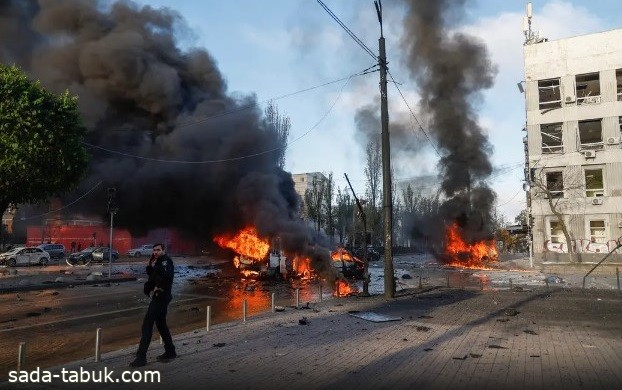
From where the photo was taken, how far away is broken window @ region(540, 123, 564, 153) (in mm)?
27766

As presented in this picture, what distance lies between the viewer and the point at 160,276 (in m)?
5.72

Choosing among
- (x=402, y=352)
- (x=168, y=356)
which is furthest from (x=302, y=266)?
(x=168, y=356)

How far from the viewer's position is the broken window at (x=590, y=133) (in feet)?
88.7

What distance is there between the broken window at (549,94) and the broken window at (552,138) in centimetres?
127

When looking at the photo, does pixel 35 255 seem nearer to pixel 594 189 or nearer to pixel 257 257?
pixel 257 257

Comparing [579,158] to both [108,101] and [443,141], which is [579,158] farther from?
[108,101]

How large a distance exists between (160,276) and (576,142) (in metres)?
28.0

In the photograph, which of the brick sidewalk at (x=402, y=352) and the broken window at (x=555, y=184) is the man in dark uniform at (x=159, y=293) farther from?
the broken window at (x=555, y=184)

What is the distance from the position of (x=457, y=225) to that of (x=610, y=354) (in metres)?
A: 27.1

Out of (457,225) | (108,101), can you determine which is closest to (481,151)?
(457,225)

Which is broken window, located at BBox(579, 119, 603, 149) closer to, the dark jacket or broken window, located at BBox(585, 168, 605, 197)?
broken window, located at BBox(585, 168, 605, 197)

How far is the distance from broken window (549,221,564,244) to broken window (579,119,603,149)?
485cm

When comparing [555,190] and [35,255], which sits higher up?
[555,190]

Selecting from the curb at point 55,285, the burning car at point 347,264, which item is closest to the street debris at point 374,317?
the burning car at point 347,264
